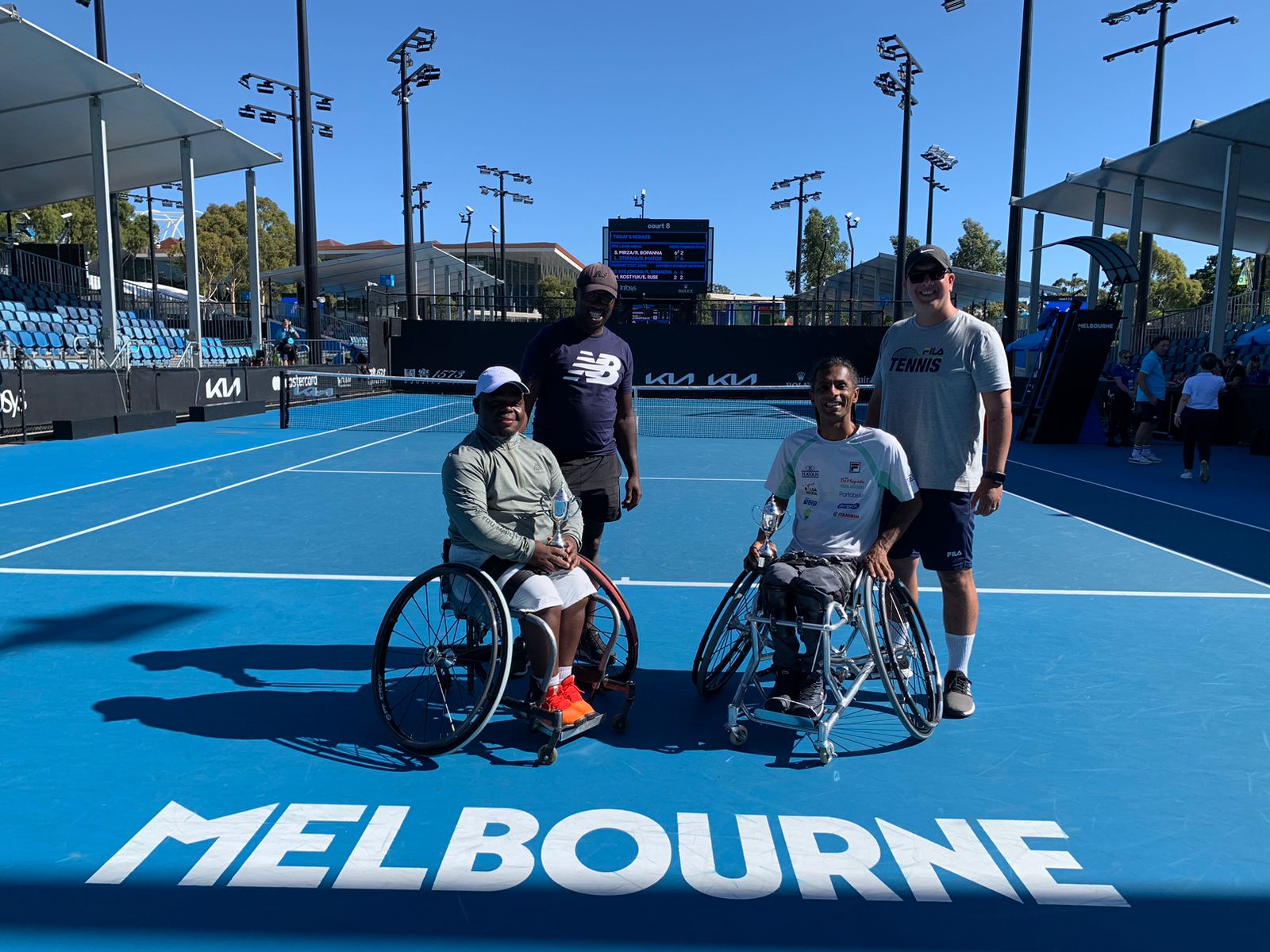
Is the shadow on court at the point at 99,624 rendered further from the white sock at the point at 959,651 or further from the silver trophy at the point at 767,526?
the white sock at the point at 959,651

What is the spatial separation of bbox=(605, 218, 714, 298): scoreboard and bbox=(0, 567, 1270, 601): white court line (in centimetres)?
2270

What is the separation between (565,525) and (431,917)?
1.60m

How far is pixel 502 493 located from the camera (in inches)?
145

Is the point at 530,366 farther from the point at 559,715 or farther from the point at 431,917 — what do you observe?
the point at 431,917

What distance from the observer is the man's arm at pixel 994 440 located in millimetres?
3836

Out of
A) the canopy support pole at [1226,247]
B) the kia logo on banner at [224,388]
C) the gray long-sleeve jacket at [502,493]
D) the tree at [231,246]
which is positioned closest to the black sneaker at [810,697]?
the gray long-sleeve jacket at [502,493]

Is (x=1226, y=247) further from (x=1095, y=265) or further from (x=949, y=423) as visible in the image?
(x=949, y=423)

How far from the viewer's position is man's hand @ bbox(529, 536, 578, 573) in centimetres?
354

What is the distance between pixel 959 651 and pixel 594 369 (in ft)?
→ 6.78

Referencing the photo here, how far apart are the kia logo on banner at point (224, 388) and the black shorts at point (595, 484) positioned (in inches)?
683

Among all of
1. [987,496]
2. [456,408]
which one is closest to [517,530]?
[987,496]

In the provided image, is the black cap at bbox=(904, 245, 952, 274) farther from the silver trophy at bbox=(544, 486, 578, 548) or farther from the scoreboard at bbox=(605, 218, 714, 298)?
the scoreboard at bbox=(605, 218, 714, 298)

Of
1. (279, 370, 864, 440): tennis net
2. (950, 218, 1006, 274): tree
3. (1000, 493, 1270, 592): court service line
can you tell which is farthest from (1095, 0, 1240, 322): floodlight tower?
(950, 218, 1006, 274): tree

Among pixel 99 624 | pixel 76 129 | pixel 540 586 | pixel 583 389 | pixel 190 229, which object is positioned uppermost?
pixel 76 129
